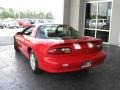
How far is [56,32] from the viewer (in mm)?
4879

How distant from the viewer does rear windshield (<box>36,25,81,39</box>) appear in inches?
182

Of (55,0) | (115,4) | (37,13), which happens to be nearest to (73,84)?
(115,4)

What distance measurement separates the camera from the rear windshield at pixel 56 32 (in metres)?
4.63

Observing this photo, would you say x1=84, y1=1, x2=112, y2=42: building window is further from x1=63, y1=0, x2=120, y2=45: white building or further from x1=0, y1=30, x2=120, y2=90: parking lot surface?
x1=0, y1=30, x2=120, y2=90: parking lot surface

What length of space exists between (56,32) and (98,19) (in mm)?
6007

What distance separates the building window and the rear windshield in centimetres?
521

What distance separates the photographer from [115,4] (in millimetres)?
9008

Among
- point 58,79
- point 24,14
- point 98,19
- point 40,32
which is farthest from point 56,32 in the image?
point 24,14

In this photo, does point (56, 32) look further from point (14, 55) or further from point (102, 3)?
point (102, 3)

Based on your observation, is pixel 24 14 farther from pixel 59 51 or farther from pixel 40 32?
pixel 59 51

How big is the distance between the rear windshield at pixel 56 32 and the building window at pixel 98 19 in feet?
17.1

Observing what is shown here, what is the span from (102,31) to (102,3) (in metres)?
1.59

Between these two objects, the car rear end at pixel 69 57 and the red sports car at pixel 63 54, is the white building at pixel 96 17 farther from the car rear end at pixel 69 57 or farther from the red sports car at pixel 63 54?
the car rear end at pixel 69 57

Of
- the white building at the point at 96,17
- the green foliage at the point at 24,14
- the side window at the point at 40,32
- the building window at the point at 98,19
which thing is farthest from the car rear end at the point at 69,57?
the green foliage at the point at 24,14
